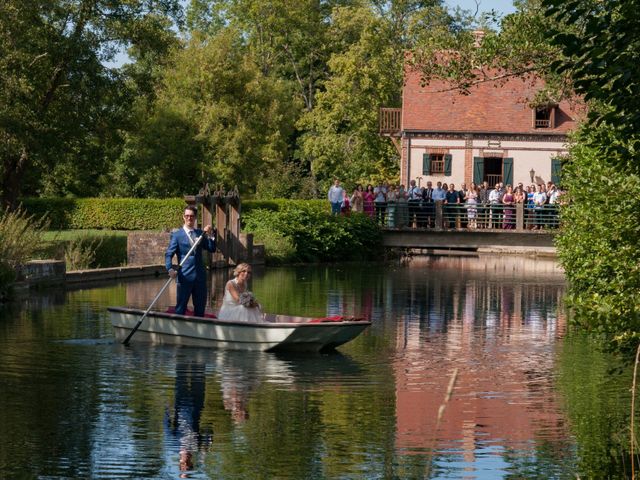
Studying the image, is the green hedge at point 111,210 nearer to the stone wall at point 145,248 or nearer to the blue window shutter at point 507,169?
the blue window shutter at point 507,169

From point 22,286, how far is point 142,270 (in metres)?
7.07

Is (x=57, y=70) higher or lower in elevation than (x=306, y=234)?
higher

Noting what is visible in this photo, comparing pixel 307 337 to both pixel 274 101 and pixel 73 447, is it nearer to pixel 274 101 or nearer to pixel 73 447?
pixel 73 447

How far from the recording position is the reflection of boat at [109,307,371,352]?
19.2 m

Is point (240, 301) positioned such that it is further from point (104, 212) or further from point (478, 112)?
point (478, 112)

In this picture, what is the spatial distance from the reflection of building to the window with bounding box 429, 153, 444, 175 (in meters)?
30.4

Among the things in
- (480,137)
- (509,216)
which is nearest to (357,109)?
(480,137)

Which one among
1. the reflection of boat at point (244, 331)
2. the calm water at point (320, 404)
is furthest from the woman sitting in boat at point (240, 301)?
the calm water at point (320, 404)

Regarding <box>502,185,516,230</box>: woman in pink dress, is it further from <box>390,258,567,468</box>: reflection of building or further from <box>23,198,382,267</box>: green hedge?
<box>390,258,567,468</box>: reflection of building

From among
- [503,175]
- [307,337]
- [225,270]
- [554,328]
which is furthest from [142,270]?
[503,175]

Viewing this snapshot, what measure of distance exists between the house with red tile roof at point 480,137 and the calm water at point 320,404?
38756mm

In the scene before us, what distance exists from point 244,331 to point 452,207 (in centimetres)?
3164

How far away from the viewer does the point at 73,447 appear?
12766 mm

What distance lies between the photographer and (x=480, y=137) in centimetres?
6450
